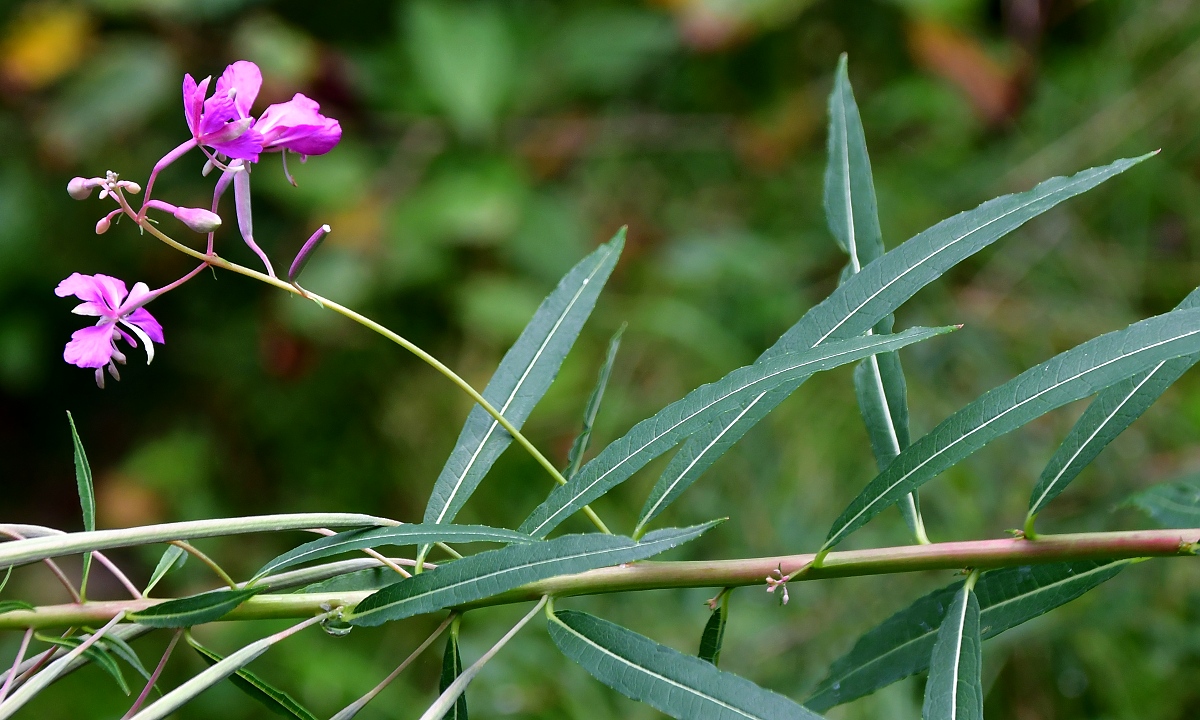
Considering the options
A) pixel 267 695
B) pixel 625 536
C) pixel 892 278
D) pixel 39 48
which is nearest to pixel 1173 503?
pixel 892 278

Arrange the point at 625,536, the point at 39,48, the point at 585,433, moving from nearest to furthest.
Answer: the point at 625,536 < the point at 585,433 < the point at 39,48

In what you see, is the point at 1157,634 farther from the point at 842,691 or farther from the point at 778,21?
the point at 778,21

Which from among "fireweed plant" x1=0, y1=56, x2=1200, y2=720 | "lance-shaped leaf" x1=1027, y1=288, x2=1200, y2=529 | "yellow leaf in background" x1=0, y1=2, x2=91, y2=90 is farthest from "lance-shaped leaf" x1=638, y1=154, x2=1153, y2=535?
"yellow leaf in background" x1=0, y1=2, x2=91, y2=90

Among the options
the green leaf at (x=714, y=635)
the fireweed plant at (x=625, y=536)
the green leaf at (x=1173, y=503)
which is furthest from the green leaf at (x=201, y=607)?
the green leaf at (x=1173, y=503)

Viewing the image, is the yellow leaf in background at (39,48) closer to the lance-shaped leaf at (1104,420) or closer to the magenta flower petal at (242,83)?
the magenta flower petal at (242,83)

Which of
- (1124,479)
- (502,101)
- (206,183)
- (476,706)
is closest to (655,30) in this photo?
(502,101)

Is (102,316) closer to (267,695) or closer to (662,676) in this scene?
(267,695)
